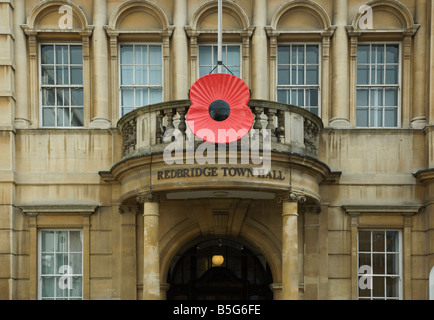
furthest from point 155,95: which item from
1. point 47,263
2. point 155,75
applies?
point 47,263

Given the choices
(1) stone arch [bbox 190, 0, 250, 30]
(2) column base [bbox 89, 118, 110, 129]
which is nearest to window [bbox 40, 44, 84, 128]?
(2) column base [bbox 89, 118, 110, 129]

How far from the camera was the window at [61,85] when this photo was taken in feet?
55.8

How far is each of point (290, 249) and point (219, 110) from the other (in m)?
3.12

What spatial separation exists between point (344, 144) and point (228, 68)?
10.6 feet

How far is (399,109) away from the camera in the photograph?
1692 cm

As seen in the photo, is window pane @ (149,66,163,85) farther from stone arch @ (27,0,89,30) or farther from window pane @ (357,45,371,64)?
window pane @ (357,45,371,64)

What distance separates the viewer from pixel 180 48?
54.7 ft

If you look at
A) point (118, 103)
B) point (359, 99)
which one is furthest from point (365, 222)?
point (118, 103)

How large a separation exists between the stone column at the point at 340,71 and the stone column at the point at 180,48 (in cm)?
341

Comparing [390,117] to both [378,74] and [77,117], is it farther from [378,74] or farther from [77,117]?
[77,117]

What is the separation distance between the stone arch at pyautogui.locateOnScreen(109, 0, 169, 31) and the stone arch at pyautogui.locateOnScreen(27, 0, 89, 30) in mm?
723

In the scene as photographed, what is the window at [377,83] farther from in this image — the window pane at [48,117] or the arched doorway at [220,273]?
the window pane at [48,117]

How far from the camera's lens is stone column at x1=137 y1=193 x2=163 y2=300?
1452cm

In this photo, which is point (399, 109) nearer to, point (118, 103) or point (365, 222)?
point (365, 222)
